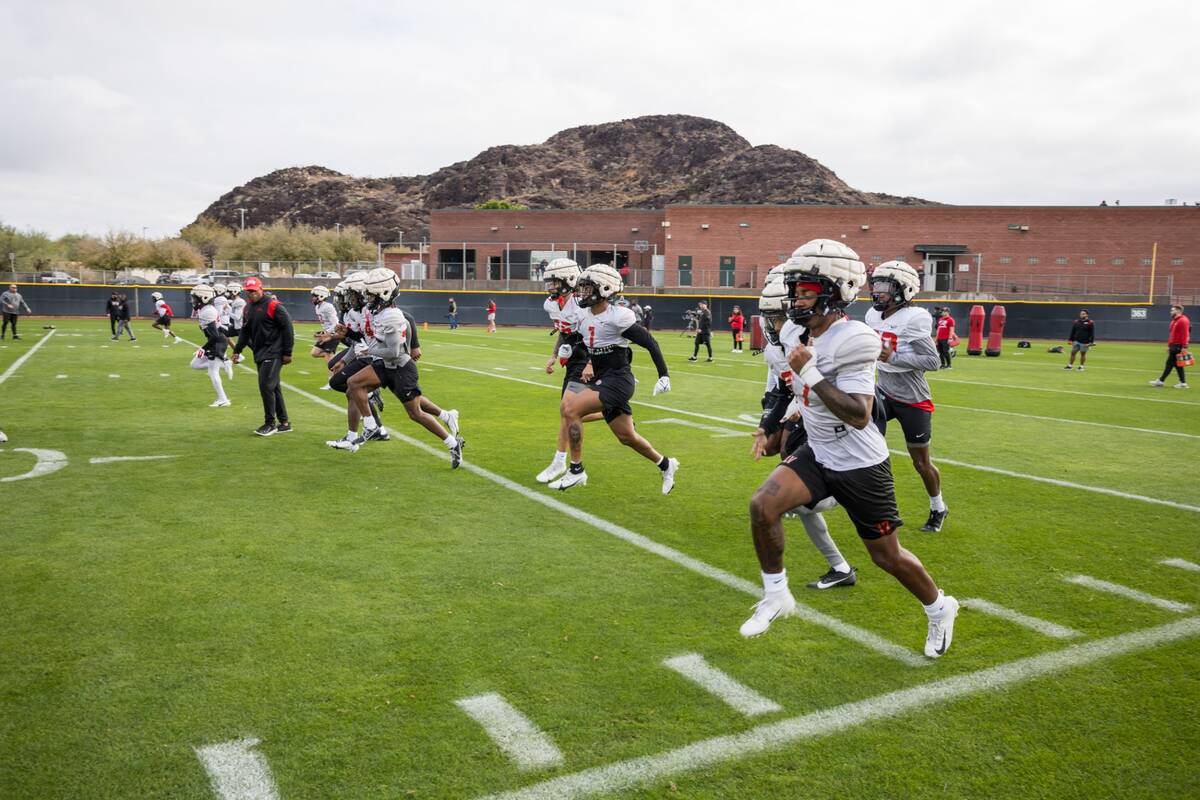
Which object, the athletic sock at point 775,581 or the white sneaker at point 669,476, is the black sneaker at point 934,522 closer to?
the white sneaker at point 669,476

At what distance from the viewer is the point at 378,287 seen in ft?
30.4

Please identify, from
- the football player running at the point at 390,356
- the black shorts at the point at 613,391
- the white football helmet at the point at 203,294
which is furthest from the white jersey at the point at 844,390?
the white football helmet at the point at 203,294

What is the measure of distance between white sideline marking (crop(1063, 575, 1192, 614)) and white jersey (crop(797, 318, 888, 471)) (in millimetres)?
2217

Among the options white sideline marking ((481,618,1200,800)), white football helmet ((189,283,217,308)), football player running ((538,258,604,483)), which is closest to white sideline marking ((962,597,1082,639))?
white sideline marking ((481,618,1200,800))

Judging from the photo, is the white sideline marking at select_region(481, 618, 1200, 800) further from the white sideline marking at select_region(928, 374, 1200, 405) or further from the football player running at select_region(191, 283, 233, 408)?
the white sideline marking at select_region(928, 374, 1200, 405)

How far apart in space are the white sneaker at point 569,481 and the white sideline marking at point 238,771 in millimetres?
4758

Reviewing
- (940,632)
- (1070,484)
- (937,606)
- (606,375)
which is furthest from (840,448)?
(1070,484)

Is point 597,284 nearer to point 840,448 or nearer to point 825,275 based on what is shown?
point 825,275

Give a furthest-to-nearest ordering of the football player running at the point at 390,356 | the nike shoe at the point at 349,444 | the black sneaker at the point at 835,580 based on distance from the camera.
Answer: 1. the nike shoe at the point at 349,444
2. the football player running at the point at 390,356
3. the black sneaker at the point at 835,580

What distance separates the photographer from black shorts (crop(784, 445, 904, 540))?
4.28m

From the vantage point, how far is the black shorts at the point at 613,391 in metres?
8.15

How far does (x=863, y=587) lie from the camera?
18.4ft

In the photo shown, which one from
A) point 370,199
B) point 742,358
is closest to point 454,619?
point 742,358

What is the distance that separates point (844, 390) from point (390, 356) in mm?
6140
